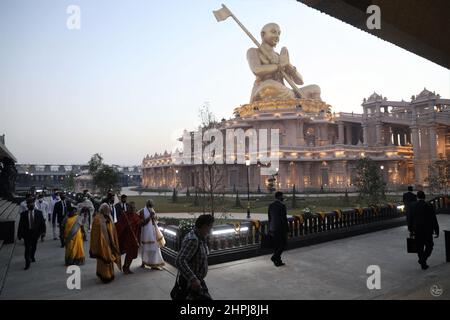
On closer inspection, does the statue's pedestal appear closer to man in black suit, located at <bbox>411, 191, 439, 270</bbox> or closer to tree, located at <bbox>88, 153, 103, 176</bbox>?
tree, located at <bbox>88, 153, 103, 176</bbox>

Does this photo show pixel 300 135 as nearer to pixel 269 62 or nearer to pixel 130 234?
pixel 269 62

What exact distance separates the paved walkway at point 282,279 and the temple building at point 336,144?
29.5 m

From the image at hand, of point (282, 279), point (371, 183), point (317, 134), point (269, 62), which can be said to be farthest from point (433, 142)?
point (282, 279)

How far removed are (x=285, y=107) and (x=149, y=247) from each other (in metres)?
47.4

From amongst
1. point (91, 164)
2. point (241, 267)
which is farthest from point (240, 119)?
point (241, 267)

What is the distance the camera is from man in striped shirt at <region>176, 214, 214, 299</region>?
3.97m

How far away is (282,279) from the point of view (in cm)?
732

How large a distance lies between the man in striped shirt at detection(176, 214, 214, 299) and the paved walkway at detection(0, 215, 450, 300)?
8.11 ft

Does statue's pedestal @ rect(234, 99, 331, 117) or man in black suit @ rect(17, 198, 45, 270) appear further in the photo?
statue's pedestal @ rect(234, 99, 331, 117)

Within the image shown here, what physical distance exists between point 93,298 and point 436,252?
10080mm

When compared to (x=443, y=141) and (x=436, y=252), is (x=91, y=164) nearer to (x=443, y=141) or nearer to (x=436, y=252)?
(x=436, y=252)

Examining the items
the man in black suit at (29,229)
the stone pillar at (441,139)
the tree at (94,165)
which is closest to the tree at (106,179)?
the tree at (94,165)

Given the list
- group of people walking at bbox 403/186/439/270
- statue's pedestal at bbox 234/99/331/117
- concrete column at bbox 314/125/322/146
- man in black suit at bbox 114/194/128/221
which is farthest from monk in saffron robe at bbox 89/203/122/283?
concrete column at bbox 314/125/322/146

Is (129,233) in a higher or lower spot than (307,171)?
lower
